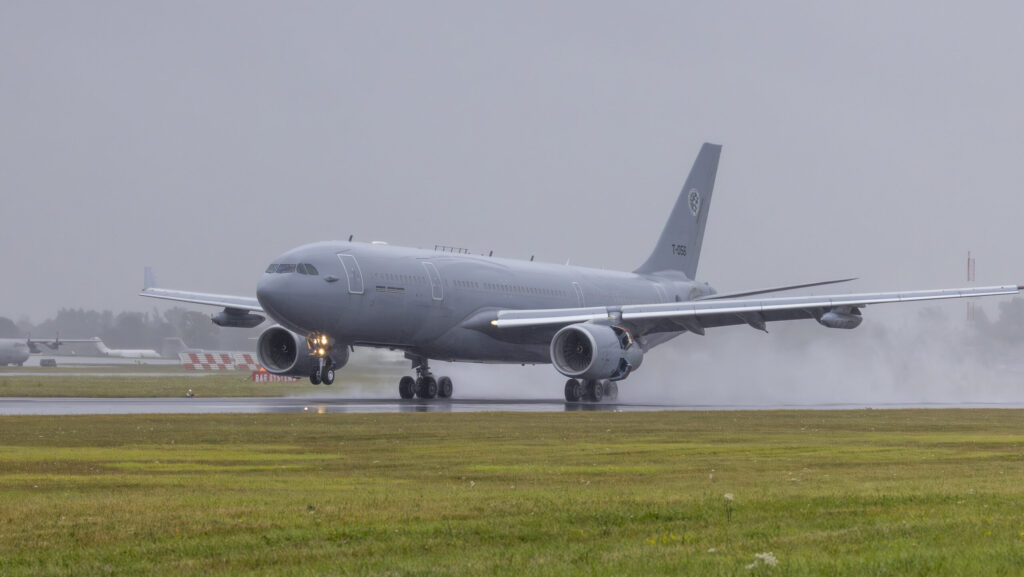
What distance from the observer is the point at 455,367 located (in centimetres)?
5653

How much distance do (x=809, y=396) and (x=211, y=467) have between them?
3694 cm

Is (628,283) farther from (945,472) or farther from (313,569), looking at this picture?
(313,569)

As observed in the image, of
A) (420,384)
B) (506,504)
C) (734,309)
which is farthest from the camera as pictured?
(420,384)

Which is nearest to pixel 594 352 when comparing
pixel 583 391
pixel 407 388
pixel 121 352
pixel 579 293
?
pixel 583 391

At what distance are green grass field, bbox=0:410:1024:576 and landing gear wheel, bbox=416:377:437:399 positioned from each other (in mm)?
23704

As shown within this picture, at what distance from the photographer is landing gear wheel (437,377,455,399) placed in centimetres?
4953

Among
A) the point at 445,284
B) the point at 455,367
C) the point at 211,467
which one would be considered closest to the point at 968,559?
the point at 211,467

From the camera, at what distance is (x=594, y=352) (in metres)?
43.2

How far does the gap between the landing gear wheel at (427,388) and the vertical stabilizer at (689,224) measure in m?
15.3

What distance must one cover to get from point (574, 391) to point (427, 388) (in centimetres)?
578

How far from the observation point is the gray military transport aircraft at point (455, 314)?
138 ft

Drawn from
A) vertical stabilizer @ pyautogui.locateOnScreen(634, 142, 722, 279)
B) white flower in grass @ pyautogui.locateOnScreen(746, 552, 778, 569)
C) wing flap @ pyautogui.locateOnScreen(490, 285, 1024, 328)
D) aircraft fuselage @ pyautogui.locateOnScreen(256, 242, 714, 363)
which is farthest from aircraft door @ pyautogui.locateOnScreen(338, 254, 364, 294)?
white flower in grass @ pyautogui.locateOnScreen(746, 552, 778, 569)

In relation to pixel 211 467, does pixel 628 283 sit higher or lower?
higher

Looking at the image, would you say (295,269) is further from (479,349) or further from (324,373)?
(479,349)
